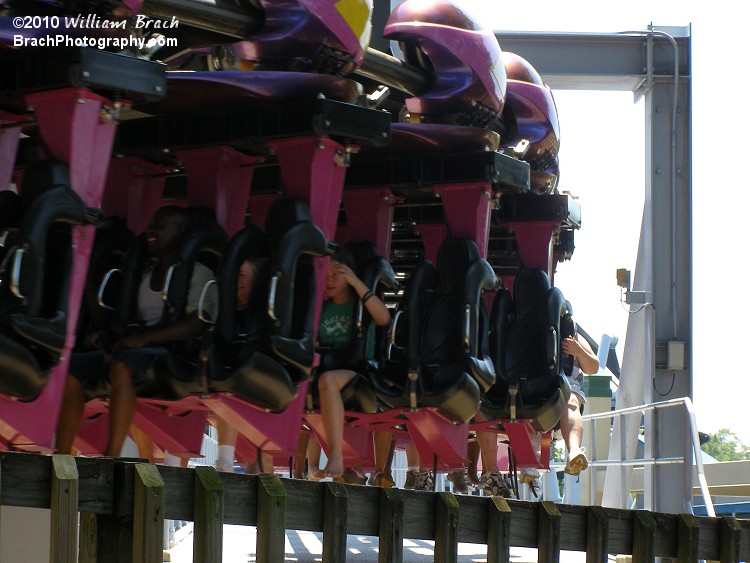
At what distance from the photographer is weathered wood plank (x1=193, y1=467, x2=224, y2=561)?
367 cm

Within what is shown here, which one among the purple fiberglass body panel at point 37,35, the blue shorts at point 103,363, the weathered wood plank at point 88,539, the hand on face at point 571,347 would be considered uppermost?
the purple fiberglass body panel at point 37,35

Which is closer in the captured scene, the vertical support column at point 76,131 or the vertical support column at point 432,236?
the vertical support column at point 76,131

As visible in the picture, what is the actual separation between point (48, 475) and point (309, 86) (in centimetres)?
442

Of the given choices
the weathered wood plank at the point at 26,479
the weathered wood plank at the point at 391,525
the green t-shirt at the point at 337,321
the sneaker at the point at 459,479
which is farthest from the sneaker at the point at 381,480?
the weathered wood plank at the point at 26,479

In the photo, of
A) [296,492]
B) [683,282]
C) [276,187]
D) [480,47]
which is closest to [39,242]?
[296,492]

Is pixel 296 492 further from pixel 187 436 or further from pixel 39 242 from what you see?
pixel 187 436

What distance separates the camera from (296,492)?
13.1ft

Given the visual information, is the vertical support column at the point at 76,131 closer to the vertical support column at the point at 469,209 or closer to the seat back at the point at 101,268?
the seat back at the point at 101,268

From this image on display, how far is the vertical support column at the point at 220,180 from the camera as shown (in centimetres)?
784

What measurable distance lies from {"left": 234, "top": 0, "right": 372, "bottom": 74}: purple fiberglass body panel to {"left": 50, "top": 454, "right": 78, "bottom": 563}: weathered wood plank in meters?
4.56

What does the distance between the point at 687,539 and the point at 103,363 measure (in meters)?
3.36

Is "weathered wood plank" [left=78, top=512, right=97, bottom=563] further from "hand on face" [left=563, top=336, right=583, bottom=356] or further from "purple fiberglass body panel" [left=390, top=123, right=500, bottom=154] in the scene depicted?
"hand on face" [left=563, top=336, right=583, bottom=356]

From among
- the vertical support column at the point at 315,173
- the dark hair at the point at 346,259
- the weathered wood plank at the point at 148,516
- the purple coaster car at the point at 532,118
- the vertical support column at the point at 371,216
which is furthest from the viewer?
the purple coaster car at the point at 532,118

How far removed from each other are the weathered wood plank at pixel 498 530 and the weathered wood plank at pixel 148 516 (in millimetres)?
1366
